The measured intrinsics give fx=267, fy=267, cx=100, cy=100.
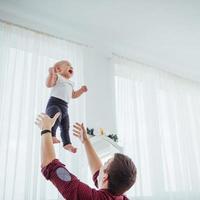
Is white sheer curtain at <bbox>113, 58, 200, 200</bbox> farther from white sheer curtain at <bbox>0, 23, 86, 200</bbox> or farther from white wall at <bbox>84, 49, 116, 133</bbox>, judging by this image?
white sheer curtain at <bbox>0, 23, 86, 200</bbox>

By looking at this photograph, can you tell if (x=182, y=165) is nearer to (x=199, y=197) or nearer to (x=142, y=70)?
(x=199, y=197)

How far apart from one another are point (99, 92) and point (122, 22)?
0.65 m

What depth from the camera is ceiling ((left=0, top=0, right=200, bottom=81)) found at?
208cm

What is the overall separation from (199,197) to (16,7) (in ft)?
8.57

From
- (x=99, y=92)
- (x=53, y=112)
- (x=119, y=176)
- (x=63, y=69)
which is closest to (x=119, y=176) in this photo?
(x=119, y=176)

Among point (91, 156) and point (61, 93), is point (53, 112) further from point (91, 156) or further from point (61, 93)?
point (91, 156)

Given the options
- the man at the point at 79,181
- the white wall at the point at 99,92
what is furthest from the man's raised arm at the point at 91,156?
the white wall at the point at 99,92

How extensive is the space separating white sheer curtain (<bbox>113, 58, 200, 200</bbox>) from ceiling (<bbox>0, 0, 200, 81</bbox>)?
Answer: 0.26 metres

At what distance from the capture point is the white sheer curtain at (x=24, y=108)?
71.6 inches

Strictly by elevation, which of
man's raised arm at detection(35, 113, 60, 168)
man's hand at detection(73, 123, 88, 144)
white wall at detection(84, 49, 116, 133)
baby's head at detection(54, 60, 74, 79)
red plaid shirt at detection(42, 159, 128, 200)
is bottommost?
red plaid shirt at detection(42, 159, 128, 200)

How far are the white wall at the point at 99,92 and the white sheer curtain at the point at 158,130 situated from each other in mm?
108

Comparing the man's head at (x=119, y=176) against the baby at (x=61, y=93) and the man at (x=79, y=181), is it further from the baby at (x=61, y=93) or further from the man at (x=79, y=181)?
the baby at (x=61, y=93)

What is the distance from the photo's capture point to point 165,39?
8.46ft

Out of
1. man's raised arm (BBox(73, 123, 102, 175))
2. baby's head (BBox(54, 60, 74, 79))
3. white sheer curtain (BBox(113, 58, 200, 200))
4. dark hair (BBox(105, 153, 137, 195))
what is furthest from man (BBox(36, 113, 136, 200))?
white sheer curtain (BBox(113, 58, 200, 200))
